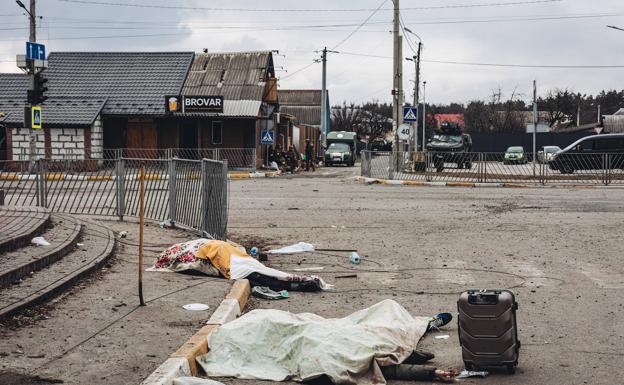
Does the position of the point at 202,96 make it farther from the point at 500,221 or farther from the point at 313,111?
the point at 313,111

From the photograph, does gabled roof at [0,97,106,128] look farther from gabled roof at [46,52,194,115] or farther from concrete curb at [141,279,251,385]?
concrete curb at [141,279,251,385]

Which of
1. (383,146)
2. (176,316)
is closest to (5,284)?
(176,316)

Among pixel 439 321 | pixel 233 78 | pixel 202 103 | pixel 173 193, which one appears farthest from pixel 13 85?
pixel 439 321

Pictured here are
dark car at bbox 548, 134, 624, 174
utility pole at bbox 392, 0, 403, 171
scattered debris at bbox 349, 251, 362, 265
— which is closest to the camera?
scattered debris at bbox 349, 251, 362, 265

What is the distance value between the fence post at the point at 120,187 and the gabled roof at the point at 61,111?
26.7 meters

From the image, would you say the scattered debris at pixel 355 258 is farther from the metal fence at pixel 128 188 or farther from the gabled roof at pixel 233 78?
the gabled roof at pixel 233 78

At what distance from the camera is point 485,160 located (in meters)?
31.3

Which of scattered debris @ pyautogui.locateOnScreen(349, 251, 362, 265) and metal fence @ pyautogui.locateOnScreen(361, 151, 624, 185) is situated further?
metal fence @ pyautogui.locateOnScreen(361, 151, 624, 185)

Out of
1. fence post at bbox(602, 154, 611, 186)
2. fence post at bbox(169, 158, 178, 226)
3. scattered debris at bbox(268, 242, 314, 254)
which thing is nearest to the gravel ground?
scattered debris at bbox(268, 242, 314, 254)

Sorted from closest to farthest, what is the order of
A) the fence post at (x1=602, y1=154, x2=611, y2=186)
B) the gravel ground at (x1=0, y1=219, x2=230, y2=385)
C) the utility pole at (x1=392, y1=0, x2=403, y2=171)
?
the gravel ground at (x1=0, y1=219, x2=230, y2=385)
the fence post at (x1=602, y1=154, x2=611, y2=186)
the utility pole at (x1=392, y1=0, x2=403, y2=171)

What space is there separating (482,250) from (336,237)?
2785 millimetres

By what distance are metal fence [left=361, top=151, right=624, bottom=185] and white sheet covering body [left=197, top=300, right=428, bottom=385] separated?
24947 mm

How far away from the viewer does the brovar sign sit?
41.4 meters

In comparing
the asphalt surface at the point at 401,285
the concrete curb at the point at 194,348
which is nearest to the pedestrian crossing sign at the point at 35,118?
the asphalt surface at the point at 401,285
